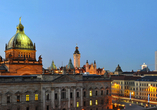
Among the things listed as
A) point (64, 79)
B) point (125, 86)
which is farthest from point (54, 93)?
point (125, 86)

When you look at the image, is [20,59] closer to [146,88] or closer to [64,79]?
[64,79]

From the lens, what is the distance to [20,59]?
90062mm

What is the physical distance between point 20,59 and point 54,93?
29014mm

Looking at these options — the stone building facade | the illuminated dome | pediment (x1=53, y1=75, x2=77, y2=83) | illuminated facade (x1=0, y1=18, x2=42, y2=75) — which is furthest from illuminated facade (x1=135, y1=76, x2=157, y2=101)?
the illuminated dome

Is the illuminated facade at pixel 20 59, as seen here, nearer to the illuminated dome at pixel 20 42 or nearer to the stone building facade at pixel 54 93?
the illuminated dome at pixel 20 42

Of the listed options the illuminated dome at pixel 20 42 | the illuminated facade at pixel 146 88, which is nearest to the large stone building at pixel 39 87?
the illuminated dome at pixel 20 42

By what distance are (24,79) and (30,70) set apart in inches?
964

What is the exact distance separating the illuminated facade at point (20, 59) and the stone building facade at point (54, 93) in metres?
18.1

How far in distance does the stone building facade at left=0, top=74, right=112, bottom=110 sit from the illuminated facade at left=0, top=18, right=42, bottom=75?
18053 millimetres

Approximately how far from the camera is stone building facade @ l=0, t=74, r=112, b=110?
204 feet

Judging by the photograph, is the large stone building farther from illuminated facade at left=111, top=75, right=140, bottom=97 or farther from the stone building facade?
illuminated facade at left=111, top=75, right=140, bottom=97

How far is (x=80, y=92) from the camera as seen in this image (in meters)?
75.8

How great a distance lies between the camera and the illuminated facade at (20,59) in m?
85.4

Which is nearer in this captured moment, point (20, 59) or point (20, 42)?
point (20, 59)
